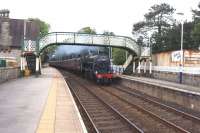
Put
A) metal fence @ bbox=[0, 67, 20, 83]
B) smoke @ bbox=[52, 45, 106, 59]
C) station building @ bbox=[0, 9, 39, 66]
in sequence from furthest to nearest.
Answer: station building @ bbox=[0, 9, 39, 66] → smoke @ bbox=[52, 45, 106, 59] → metal fence @ bbox=[0, 67, 20, 83]

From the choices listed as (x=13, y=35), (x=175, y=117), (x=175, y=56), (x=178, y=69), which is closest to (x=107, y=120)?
(x=175, y=117)

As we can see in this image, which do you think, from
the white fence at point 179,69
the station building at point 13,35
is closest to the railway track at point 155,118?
the white fence at point 179,69

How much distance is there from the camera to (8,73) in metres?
38.8

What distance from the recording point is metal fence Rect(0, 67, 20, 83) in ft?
113

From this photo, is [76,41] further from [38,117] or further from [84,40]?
[38,117]

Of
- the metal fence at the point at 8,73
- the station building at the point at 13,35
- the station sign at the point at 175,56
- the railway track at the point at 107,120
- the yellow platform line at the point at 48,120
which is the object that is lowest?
the railway track at the point at 107,120

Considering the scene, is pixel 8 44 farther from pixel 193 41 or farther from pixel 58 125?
pixel 58 125

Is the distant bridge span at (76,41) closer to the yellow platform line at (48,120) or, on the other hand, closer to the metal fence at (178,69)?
the metal fence at (178,69)

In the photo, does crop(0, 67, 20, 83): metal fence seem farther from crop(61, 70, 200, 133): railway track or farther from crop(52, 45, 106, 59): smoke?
crop(61, 70, 200, 133): railway track

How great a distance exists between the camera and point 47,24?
138m

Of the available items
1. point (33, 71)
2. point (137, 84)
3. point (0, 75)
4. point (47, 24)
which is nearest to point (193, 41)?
point (33, 71)

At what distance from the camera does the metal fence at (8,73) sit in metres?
34.4

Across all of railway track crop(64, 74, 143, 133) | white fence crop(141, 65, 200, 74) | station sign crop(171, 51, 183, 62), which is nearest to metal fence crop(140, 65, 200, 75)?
white fence crop(141, 65, 200, 74)

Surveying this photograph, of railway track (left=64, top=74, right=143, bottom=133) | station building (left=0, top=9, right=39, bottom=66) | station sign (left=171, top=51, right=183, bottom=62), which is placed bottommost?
railway track (left=64, top=74, right=143, bottom=133)
